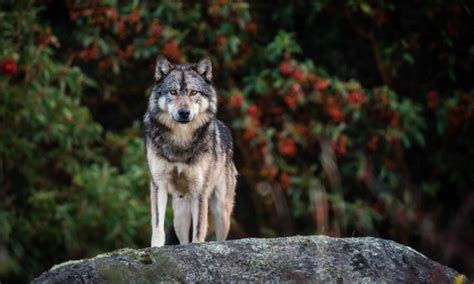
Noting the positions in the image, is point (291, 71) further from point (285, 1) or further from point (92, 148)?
point (92, 148)

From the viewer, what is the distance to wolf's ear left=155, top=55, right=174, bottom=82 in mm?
7238

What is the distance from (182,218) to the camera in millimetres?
7508

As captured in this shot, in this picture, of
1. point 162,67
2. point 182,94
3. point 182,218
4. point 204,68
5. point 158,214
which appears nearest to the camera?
point 158,214

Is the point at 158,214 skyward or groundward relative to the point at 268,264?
groundward

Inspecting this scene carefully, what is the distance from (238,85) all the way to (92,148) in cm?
241

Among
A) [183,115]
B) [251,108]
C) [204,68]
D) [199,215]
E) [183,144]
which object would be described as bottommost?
[199,215]

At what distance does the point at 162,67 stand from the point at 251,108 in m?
5.20

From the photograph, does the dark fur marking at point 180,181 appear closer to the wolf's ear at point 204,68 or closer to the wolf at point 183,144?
the wolf at point 183,144

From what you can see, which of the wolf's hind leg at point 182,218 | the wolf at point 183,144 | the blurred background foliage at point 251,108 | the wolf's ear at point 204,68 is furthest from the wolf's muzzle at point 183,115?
the blurred background foliage at point 251,108

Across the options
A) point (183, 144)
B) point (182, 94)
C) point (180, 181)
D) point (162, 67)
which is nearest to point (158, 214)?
point (180, 181)

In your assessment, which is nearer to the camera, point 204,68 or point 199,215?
point 199,215

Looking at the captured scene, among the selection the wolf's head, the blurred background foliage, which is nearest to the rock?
the wolf's head

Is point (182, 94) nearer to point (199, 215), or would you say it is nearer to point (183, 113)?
point (183, 113)

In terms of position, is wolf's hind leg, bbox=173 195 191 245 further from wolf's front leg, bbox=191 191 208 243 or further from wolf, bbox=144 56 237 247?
wolf's front leg, bbox=191 191 208 243
